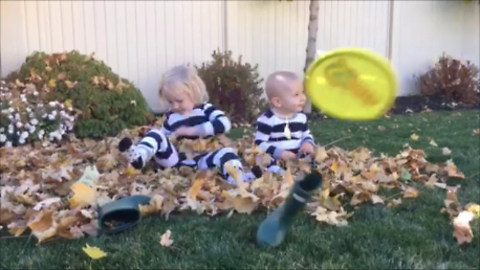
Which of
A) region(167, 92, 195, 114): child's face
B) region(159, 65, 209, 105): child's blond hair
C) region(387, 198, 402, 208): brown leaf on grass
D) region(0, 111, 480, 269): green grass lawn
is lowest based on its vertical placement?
region(387, 198, 402, 208): brown leaf on grass

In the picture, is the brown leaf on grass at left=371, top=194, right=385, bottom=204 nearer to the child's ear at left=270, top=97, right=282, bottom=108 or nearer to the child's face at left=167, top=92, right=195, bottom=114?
the child's ear at left=270, top=97, right=282, bottom=108

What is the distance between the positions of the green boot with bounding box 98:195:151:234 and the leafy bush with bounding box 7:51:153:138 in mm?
3997

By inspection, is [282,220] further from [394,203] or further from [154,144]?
[154,144]

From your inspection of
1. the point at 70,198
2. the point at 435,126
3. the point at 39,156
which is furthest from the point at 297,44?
the point at 70,198

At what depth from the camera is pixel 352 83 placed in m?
2.80

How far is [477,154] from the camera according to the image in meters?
5.30

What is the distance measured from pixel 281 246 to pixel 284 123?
71.5 inches

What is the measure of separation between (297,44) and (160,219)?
24.6ft

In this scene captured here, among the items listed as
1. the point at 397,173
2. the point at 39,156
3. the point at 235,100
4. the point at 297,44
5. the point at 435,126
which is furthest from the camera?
the point at 297,44

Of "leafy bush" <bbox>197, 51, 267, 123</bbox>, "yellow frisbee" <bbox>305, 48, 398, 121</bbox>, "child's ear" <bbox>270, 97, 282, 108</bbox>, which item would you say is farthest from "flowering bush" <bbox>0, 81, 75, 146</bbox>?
"yellow frisbee" <bbox>305, 48, 398, 121</bbox>

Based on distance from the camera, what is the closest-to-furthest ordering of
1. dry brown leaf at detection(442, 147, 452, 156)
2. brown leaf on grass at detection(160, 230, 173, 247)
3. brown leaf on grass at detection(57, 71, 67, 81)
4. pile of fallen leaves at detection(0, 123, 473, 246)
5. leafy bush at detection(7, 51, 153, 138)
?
brown leaf on grass at detection(160, 230, 173, 247) < pile of fallen leaves at detection(0, 123, 473, 246) < dry brown leaf at detection(442, 147, 452, 156) < leafy bush at detection(7, 51, 153, 138) < brown leaf on grass at detection(57, 71, 67, 81)

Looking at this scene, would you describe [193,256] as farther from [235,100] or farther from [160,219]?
[235,100]

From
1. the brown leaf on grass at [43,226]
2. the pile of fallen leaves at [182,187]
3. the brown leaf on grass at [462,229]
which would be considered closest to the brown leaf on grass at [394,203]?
the pile of fallen leaves at [182,187]

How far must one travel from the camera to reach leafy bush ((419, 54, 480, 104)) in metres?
11.2
